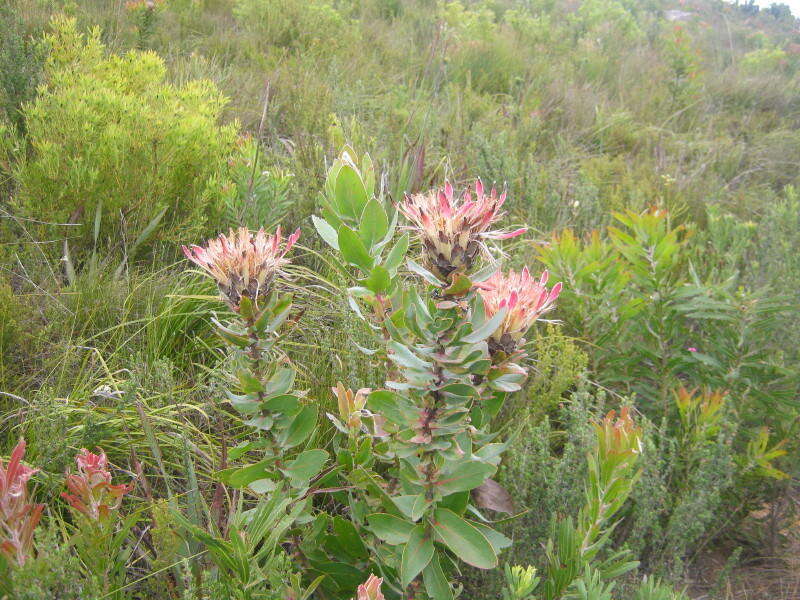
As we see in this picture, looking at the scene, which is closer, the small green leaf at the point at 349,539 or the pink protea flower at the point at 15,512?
the pink protea flower at the point at 15,512

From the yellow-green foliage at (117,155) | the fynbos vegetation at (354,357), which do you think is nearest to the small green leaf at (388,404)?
the fynbos vegetation at (354,357)

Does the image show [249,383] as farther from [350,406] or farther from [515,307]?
[515,307]

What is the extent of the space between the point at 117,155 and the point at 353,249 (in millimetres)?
1838

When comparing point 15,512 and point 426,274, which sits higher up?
point 426,274

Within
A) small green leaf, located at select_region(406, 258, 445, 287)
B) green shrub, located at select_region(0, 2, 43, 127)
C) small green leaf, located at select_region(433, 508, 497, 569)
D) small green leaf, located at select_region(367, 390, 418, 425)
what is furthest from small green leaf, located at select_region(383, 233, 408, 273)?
green shrub, located at select_region(0, 2, 43, 127)

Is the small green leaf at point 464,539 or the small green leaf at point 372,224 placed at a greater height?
the small green leaf at point 372,224

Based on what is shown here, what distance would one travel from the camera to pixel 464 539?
1013 millimetres

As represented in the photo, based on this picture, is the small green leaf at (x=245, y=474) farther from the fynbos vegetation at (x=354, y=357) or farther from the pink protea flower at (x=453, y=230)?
the pink protea flower at (x=453, y=230)

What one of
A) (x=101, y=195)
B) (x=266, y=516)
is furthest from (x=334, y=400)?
(x=101, y=195)

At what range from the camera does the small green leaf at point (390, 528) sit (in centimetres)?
106

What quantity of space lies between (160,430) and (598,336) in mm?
1557

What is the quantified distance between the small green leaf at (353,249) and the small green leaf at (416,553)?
461 mm

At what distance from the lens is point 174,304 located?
6.97 ft

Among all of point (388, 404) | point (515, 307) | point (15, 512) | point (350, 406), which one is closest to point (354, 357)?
point (350, 406)
